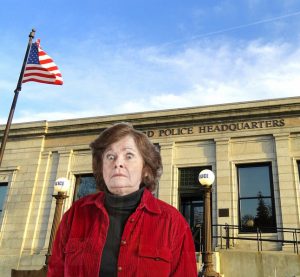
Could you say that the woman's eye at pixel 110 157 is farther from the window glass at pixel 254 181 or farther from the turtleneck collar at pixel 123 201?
the window glass at pixel 254 181

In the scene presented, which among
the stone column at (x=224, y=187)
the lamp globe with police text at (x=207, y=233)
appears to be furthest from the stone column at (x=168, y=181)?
the lamp globe with police text at (x=207, y=233)

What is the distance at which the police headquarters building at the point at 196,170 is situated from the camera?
15.4m

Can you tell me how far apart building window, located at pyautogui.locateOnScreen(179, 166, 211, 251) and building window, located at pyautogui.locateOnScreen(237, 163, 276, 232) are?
178 cm

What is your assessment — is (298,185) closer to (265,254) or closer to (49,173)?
(265,254)

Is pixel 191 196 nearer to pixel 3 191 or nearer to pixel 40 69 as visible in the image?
pixel 40 69

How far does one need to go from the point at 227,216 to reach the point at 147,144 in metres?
13.6

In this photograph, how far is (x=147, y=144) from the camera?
280cm

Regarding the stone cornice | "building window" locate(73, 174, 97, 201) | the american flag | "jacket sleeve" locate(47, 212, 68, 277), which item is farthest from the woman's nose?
"building window" locate(73, 174, 97, 201)

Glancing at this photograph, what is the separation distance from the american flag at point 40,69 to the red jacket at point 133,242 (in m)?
11.3

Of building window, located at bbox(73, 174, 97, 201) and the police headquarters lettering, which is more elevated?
the police headquarters lettering

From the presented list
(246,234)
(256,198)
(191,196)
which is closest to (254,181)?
(256,198)

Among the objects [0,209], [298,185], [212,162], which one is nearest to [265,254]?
[298,185]

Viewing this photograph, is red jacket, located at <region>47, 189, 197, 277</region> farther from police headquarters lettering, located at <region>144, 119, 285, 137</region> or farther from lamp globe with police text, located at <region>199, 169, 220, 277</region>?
police headquarters lettering, located at <region>144, 119, 285, 137</region>

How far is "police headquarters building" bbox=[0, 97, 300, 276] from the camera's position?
50.7 feet
